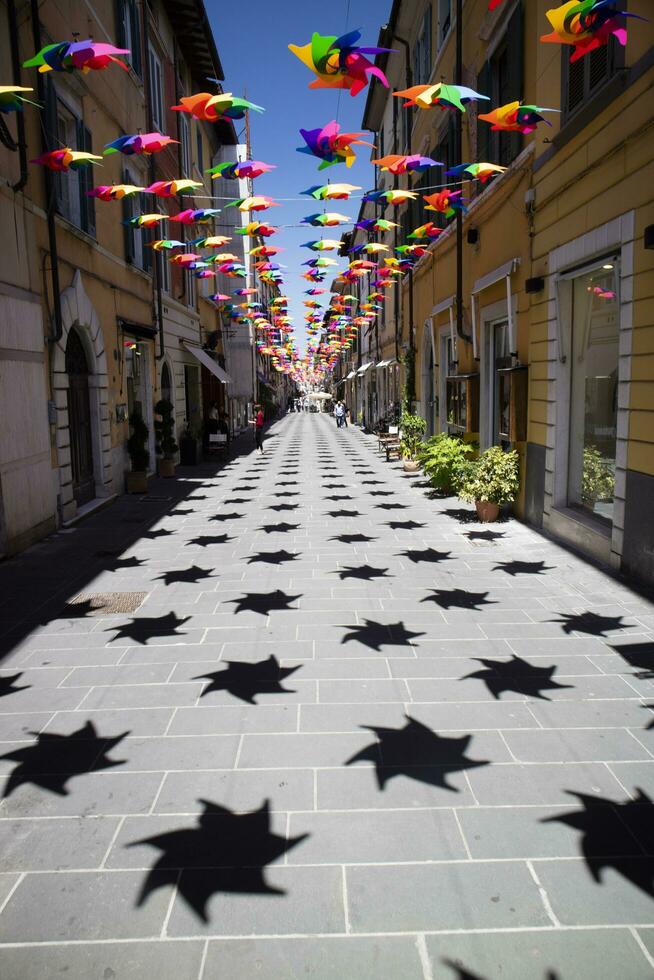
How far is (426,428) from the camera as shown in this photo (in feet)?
64.8

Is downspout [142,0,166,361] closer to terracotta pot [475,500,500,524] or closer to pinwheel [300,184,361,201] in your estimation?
pinwheel [300,184,361,201]

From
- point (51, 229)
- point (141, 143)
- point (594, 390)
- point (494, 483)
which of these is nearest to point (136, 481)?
point (51, 229)

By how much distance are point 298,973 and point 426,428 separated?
17.9 metres

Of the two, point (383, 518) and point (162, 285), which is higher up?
point (162, 285)

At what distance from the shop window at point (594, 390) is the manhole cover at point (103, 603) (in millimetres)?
5261

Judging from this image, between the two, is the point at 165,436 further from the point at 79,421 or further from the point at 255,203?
the point at 255,203

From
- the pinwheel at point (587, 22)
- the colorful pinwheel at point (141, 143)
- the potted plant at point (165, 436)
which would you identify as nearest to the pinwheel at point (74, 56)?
the colorful pinwheel at point (141, 143)

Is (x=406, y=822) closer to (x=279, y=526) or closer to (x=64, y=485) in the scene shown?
(x=279, y=526)

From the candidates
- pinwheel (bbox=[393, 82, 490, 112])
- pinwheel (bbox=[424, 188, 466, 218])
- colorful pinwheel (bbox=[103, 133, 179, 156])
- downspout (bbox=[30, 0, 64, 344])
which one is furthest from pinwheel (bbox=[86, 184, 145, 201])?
pinwheel (bbox=[393, 82, 490, 112])

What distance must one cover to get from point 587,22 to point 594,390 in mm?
4171

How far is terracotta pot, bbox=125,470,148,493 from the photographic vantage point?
47.4ft

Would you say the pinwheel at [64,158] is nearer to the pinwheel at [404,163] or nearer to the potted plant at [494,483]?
the pinwheel at [404,163]

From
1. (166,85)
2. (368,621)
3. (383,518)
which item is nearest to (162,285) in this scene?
(166,85)

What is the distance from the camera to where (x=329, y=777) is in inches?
145
